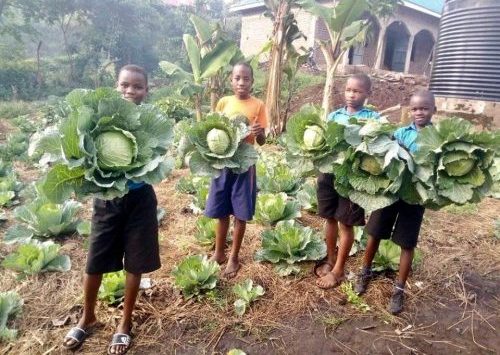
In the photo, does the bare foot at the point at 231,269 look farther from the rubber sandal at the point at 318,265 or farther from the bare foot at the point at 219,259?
the rubber sandal at the point at 318,265

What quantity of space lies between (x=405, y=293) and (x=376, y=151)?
1283mm

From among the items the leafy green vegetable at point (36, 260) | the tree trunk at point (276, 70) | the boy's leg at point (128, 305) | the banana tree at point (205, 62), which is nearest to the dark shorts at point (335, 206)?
the boy's leg at point (128, 305)

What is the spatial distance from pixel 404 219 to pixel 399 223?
45 millimetres

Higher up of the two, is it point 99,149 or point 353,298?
point 99,149

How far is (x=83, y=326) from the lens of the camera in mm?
2260

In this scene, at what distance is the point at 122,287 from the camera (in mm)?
2521

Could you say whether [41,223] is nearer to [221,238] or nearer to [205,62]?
[221,238]

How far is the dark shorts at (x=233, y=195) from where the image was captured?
272 cm

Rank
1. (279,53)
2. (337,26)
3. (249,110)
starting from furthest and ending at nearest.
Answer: (279,53) → (337,26) → (249,110)

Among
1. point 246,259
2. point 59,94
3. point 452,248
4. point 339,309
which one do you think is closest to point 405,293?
point 339,309

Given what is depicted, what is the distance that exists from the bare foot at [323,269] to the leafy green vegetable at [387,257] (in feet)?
1.20

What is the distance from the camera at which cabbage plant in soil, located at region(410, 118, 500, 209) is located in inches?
82.3

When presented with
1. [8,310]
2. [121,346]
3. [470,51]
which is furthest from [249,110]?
[470,51]

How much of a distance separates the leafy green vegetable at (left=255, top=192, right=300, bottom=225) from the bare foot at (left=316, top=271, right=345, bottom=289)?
37.0 inches
